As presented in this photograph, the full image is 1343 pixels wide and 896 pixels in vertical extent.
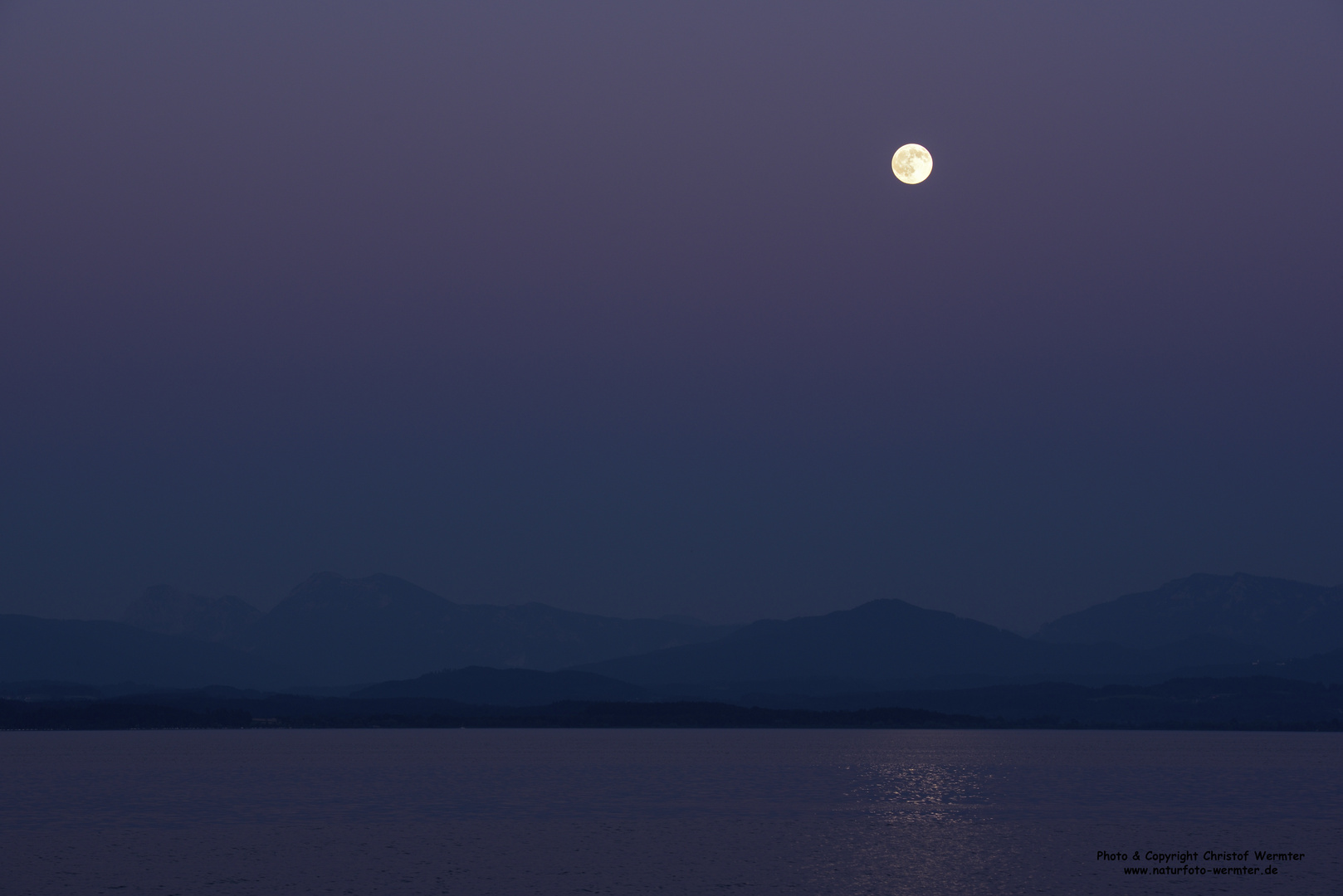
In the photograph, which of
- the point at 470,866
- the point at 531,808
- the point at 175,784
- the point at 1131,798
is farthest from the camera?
the point at 175,784

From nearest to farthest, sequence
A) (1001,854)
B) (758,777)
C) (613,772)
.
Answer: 1. (1001,854)
2. (758,777)
3. (613,772)

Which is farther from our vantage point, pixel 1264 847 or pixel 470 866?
pixel 1264 847

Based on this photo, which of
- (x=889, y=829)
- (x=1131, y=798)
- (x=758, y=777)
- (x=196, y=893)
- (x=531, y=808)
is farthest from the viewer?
(x=758, y=777)

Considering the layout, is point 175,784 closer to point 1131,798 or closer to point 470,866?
point 470,866

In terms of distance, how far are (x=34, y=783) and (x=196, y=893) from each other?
109655mm

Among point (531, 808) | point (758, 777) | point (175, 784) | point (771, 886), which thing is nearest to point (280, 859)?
point (771, 886)

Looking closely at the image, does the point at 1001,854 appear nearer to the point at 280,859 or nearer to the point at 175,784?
the point at 280,859

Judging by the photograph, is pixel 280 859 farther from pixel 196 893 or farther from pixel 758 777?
pixel 758 777

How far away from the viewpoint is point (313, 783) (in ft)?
548

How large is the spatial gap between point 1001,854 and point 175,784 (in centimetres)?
11211

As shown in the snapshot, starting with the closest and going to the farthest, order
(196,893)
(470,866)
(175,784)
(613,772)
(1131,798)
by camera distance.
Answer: (196,893) < (470,866) < (1131,798) < (175,784) < (613,772)

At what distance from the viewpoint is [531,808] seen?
12219 cm

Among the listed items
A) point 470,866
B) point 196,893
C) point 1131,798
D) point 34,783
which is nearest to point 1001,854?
point 470,866

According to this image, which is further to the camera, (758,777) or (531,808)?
(758,777)
